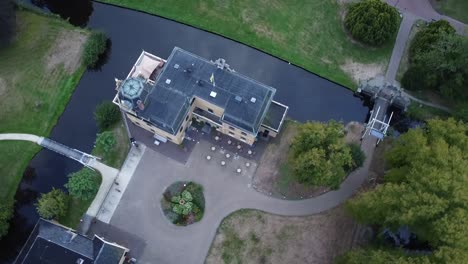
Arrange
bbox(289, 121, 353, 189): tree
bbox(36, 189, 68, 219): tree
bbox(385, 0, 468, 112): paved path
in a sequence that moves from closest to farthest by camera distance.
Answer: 1. bbox(289, 121, 353, 189): tree
2. bbox(36, 189, 68, 219): tree
3. bbox(385, 0, 468, 112): paved path

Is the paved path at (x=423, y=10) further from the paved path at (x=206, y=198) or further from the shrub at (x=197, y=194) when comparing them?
the shrub at (x=197, y=194)

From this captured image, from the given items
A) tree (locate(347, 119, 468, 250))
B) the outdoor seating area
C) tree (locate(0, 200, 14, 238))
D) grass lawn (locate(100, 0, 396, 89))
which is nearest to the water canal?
grass lawn (locate(100, 0, 396, 89))

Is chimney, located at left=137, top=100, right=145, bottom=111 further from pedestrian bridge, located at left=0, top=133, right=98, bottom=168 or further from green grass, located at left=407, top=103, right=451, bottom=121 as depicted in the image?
green grass, located at left=407, top=103, right=451, bottom=121

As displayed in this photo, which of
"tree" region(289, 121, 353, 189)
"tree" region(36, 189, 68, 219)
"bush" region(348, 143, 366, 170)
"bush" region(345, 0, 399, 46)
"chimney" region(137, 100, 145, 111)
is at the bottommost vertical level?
"tree" region(36, 189, 68, 219)

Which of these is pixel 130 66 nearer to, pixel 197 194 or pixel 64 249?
pixel 197 194

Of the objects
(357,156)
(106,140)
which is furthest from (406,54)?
(106,140)

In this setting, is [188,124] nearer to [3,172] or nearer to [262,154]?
[262,154]
